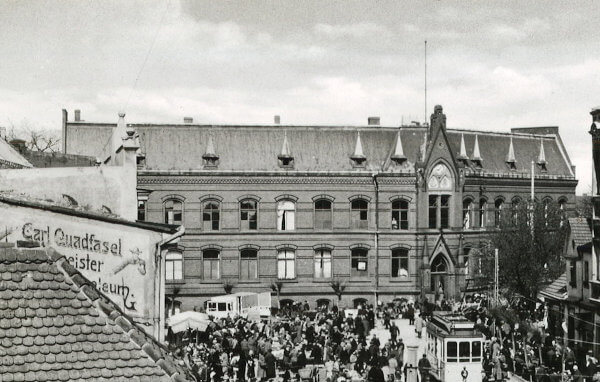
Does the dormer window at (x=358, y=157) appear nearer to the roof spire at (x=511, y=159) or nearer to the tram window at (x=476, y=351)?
the roof spire at (x=511, y=159)

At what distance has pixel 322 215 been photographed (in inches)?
1970

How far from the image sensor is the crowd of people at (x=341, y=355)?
2581cm

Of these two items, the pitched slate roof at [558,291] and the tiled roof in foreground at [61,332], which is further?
the pitched slate roof at [558,291]

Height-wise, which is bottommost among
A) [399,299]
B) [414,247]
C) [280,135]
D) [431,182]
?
[399,299]

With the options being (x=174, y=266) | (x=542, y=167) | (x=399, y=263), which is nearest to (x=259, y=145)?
(x=174, y=266)

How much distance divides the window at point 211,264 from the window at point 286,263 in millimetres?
3983

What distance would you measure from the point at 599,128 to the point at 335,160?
22359 mm

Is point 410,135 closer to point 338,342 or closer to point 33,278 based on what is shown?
point 338,342

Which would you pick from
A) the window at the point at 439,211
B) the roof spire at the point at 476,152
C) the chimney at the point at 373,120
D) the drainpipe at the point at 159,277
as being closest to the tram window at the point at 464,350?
the drainpipe at the point at 159,277

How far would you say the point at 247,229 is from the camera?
49.5 metres

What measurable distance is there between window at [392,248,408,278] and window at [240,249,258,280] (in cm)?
904

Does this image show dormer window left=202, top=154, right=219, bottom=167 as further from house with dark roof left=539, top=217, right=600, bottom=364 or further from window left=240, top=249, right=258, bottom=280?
house with dark roof left=539, top=217, right=600, bottom=364

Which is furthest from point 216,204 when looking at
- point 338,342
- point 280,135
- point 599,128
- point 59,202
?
point 59,202

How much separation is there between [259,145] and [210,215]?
5931 mm
